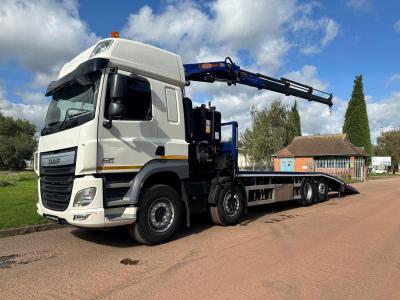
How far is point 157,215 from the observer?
7.03m

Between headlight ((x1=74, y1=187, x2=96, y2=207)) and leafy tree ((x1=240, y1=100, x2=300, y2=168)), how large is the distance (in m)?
40.4

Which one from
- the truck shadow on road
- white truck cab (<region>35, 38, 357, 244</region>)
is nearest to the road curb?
the truck shadow on road

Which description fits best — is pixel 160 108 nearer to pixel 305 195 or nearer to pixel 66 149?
pixel 66 149

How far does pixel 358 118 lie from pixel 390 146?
23838mm

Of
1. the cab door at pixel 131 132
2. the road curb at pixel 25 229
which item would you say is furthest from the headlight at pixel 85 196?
→ the road curb at pixel 25 229

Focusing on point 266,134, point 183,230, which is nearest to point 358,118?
point 266,134

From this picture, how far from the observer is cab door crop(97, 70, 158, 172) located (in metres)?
6.37

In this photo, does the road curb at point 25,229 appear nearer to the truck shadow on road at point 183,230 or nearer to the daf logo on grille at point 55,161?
the truck shadow on road at point 183,230

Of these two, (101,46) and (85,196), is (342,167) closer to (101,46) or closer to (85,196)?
(101,46)

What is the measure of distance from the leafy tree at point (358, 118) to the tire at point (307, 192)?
4515 centimetres

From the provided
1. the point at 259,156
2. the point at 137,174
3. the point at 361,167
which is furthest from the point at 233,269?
the point at 259,156

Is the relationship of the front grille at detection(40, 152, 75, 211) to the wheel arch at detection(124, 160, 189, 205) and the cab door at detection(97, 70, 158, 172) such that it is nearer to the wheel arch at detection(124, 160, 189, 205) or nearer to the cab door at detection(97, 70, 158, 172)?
the cab door at detection(97, 70, 158, 172)

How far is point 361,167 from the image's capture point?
4094 centimetres

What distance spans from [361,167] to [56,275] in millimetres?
40361
